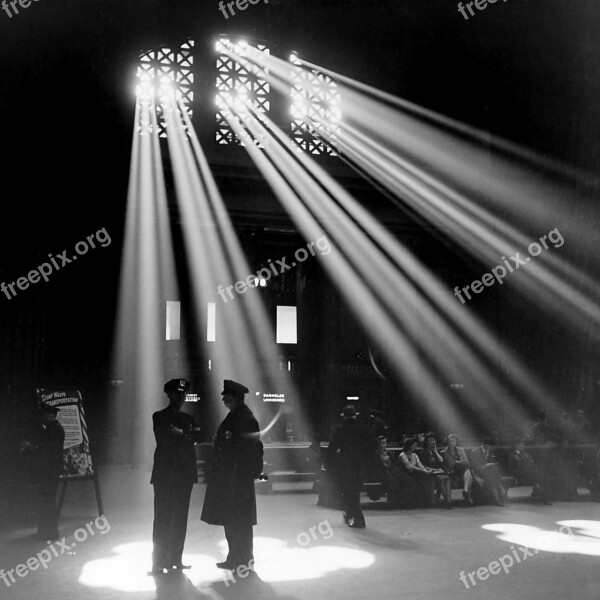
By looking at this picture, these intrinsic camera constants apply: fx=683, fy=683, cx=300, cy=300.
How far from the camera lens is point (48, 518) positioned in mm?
7539

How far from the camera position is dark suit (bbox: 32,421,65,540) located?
24.7 feet

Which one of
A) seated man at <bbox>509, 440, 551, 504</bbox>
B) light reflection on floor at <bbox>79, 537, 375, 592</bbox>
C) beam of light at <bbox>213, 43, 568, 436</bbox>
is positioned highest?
beam of light at <bbox>213, 43, 568, 436</bbox>

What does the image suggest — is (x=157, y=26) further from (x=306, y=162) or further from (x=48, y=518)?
(x=48, y=518)

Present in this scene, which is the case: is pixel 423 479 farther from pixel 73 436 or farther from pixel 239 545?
pixel 73 436

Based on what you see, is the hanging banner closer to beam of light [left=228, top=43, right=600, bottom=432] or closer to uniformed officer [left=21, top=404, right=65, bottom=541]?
uniformed officer [left=21, top=404, right=65, bottom=541]

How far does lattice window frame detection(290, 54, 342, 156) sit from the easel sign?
1131 cm

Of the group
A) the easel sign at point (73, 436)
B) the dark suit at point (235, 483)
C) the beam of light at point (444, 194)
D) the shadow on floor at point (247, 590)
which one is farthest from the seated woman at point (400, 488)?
the beam of light at point (444, 194)

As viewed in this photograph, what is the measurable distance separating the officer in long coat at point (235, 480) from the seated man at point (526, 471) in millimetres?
6365

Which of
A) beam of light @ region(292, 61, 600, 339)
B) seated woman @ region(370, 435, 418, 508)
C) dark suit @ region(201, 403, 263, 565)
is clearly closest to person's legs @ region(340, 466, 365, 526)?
seated woman @ region(370, 435, 418, 508)

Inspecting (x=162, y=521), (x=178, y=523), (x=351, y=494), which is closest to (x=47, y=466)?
(x=162, y=521)

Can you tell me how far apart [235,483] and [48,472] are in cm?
284

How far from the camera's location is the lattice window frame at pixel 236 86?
1773cm

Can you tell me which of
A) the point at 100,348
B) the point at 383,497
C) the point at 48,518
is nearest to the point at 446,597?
the point at 48,518

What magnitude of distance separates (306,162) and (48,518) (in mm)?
12566
